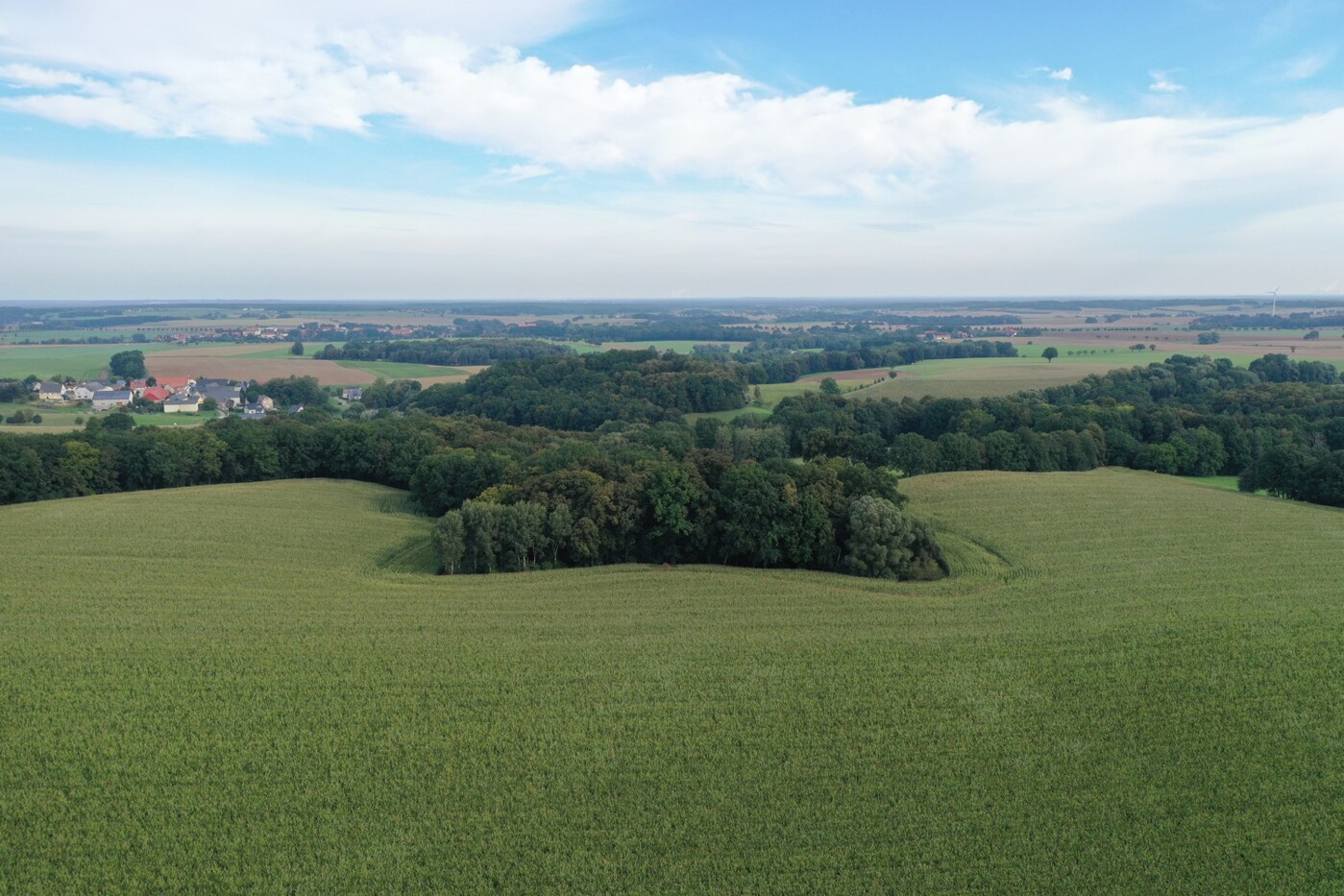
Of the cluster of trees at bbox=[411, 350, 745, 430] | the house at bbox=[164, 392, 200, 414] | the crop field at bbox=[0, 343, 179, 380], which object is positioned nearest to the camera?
the cluster of trees at bbox=[411, 350, 745, 430]

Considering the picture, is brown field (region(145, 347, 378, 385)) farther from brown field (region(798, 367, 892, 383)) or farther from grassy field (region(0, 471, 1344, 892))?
grassy field (region(0, 471, 1344, 892))

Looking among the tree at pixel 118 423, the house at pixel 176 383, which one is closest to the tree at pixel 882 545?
the tree at pixel 118 423

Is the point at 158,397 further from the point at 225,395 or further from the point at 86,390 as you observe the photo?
the point at 86,390

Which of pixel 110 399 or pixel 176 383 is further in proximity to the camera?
pixel 176 383

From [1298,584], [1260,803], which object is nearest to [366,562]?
[1260,803]

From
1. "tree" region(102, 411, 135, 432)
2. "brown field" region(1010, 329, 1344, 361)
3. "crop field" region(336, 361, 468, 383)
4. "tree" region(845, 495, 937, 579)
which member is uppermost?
"brown field" region(1010, 329, 1344, 361)

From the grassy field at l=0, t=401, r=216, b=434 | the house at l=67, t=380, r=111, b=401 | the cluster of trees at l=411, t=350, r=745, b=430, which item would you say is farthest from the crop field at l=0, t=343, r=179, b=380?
the cluster of trees at l=411, t=350, r=745, b=430

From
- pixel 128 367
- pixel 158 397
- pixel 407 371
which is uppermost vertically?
pixel 128 367

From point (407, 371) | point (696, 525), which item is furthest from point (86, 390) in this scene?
point (696, 525)
